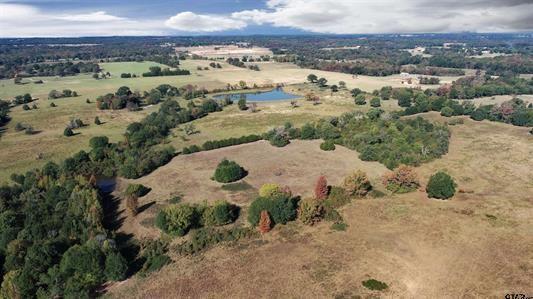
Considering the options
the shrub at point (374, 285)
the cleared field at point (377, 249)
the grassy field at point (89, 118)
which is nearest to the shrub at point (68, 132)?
the grassy field at point (89, 118)

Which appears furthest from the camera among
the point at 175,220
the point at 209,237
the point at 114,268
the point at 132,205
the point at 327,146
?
the point at 327,146

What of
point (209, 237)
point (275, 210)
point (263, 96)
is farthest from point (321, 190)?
point (263, 96)

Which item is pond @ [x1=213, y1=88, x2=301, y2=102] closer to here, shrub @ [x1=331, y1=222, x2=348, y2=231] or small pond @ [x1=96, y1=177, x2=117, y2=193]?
small pond @ [x1=96, y1=177, x2=117, y2=193]

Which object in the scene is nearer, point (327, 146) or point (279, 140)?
point (327, 146)

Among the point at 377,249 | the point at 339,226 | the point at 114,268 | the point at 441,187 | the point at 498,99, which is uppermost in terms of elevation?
the point at 498,99

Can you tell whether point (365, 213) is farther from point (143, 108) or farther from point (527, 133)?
point (143, 108)

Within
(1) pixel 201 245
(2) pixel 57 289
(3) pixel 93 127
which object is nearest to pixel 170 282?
(1) pixel 201 245

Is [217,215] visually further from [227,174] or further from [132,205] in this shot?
[227,174]
